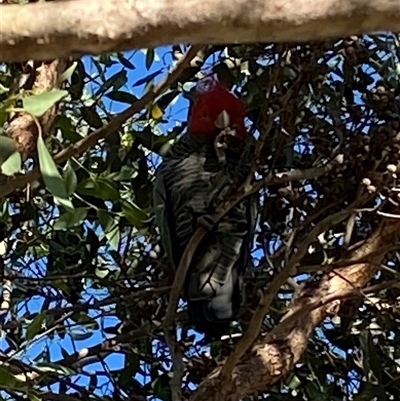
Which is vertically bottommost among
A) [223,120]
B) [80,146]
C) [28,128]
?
[80,146]

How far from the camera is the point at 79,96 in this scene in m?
2.17

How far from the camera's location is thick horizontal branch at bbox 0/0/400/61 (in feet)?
2.60

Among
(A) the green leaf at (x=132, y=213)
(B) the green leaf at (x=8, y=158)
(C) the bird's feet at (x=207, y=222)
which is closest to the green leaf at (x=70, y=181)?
(B) the green leaf at (x=8, y=158)

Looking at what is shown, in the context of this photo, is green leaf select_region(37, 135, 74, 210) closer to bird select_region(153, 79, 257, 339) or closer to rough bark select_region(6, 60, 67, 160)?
rough bark select_region(6, 60, 67, 160)

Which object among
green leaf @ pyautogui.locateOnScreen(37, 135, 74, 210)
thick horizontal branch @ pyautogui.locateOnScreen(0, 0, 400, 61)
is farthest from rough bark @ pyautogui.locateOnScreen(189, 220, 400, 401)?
thick horizontal branch @ pyautogui.locateOnScreen(0, 0, 400, 61)

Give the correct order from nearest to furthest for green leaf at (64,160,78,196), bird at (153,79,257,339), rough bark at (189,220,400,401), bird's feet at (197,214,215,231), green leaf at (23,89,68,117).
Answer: green leaf at (23,89,68,117)
green leaf at (64,160,78,196)
rough bark at (189,220,400,401)
bird's feet at (197,214,215,231)
bird at (153,79,257,339)

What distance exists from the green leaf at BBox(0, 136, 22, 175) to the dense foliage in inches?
30.0

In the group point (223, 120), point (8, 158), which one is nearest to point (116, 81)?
point (223, 120)

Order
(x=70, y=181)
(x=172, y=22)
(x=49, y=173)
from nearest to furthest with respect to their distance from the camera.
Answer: (x=172, y=22), (x=49, y=173), (x=70, y=181)

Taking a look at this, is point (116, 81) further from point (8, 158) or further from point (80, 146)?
point (8, 158)

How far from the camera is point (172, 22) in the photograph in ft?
2.61

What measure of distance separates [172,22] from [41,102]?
23 centimetres

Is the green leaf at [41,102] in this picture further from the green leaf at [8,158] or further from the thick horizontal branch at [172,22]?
the thick horizontal branch at [172,22]

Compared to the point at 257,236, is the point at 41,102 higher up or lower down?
lower down
